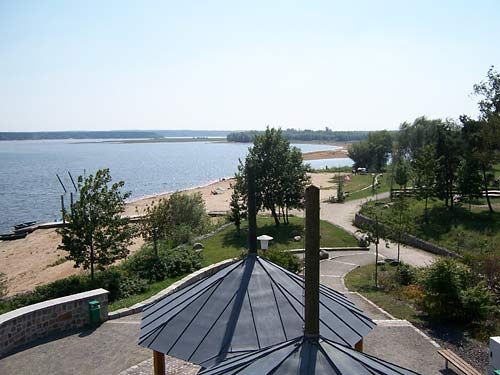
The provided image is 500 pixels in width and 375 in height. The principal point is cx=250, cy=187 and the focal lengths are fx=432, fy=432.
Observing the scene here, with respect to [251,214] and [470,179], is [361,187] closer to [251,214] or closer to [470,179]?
[470,179]

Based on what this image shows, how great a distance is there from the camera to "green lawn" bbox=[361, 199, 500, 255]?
22578 millimetres

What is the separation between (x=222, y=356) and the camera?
20.4ft

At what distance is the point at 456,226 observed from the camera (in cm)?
2666

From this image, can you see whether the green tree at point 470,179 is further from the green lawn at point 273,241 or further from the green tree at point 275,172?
the green tree at point 275,172

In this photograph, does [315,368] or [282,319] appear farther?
[282,319]

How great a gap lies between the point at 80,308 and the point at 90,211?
5.33 m

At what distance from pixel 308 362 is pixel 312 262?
1.09 metres

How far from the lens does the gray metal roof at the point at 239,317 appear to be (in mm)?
6473

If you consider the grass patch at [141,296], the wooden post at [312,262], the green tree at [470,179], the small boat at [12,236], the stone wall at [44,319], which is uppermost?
the wooden post at [312,262]

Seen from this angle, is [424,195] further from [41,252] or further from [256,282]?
[41,252]

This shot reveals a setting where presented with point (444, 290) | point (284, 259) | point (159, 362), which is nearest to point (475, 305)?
point (444, 290)

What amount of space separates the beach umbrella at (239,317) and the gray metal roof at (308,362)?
54.1 inches

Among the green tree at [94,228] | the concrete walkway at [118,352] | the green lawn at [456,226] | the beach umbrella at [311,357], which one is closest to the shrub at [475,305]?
the concrete walkway at [118,352]

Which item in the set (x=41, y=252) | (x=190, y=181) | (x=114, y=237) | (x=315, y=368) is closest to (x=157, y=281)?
(x=114, y=237)
